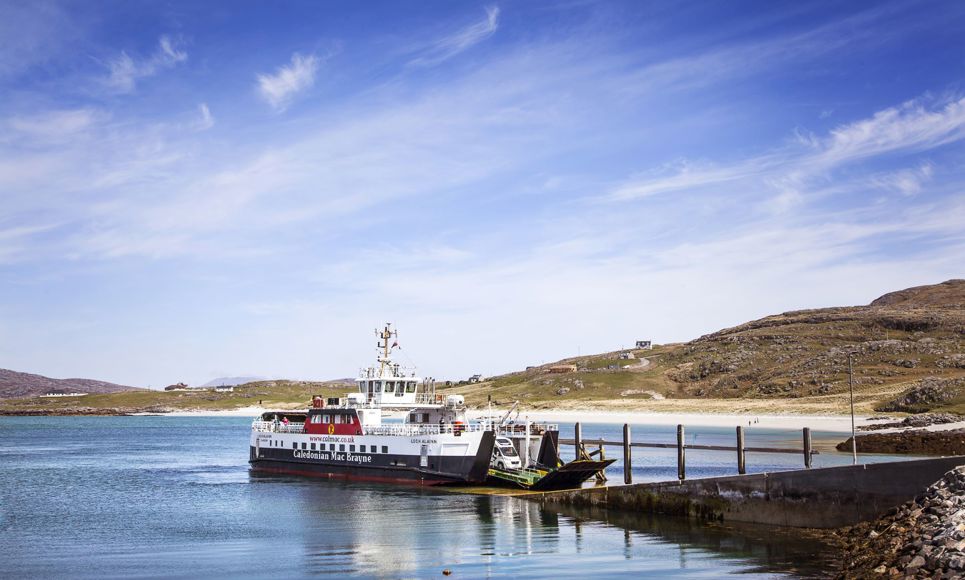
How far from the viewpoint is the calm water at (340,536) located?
31938mm

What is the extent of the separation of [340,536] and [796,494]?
20.3m

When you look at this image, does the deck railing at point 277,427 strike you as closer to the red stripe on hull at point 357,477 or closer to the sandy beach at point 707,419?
the red stripe on hull at point 357,477

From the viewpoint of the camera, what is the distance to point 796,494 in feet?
113

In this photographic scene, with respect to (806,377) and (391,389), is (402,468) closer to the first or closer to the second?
(391,389)

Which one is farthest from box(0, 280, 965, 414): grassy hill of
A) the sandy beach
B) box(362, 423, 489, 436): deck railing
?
box(362, 423, 489, 436): deck railing

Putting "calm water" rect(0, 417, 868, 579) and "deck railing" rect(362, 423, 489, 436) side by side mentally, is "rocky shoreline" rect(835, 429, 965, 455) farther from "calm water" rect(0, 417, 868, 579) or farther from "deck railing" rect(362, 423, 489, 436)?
"deck railing" rect(362, 423, 489, 436)

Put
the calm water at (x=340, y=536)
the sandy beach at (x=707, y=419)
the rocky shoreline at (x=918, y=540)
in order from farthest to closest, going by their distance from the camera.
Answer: the sandy beach at (x=707, y=419) → the calm water at (x=340, y=536) → the rocky shoreline at (x=918, y=540)

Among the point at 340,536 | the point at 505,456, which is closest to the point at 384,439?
the point at 505,456

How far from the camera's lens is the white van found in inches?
2199

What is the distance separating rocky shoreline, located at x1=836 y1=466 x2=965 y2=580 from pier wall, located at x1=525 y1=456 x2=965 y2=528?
3.27ft

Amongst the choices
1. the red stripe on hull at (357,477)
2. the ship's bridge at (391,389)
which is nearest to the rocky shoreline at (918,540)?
the red stripe on hull at (357,477)

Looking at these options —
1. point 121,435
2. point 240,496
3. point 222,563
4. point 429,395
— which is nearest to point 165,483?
point 240,496

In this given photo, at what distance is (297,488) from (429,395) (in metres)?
11.1

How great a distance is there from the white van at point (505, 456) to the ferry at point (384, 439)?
51.6 inches
